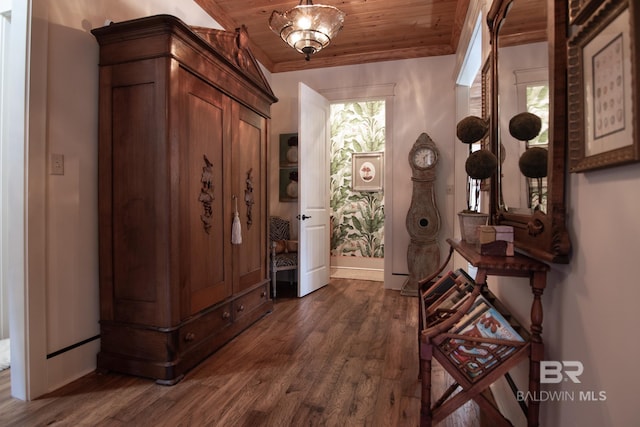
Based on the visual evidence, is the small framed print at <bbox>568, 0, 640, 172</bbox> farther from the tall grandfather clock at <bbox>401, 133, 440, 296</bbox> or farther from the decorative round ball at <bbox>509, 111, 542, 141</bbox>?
the tall grandfather clock at <bbox>401, 133, 440, 296</bbox>

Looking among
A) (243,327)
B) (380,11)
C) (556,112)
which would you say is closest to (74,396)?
(243,327)

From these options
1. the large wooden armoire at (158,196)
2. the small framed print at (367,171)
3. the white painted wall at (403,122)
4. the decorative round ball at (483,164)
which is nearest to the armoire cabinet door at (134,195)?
the large wooden armoire at (158,196)

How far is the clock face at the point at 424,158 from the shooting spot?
12.8ft

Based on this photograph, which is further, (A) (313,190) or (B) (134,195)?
(A) (313,190)

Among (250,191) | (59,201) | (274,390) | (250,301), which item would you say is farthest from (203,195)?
(274,390)

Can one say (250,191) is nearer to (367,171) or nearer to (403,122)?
(403,122)

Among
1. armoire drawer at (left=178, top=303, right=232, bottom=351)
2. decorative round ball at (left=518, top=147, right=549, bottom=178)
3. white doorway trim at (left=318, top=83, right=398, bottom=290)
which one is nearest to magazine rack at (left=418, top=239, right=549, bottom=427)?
decorative round ball at (left=518, top=147, right=549, bottom=178)

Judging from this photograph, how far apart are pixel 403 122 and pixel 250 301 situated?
2815mm

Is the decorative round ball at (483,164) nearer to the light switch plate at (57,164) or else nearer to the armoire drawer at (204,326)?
the armoire drawer at (204,326)

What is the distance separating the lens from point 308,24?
2.40 m

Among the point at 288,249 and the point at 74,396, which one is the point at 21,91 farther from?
the point at 288,249

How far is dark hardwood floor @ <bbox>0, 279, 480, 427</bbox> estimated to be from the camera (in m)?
1.63

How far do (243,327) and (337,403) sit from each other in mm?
1228

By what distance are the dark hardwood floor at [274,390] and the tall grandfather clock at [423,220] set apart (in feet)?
4.02
